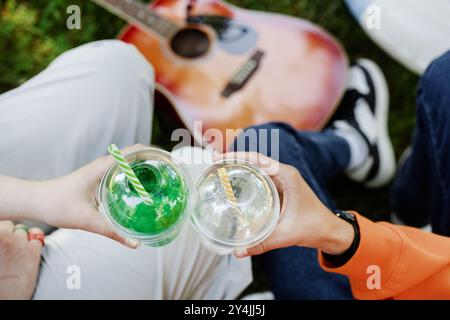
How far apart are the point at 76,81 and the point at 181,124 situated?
481mm

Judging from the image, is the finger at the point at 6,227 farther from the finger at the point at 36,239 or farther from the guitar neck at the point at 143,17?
the guitar neck at the point at 143,17

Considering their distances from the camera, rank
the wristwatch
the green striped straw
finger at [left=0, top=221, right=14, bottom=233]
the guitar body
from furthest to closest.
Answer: the guitar body
finger at [left=0, top=221, right=14, bottom=233]
the wristwatch
the green striped straw

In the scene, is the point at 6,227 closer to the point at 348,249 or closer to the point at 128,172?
the point at 128,172

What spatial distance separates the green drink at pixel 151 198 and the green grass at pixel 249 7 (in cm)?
78

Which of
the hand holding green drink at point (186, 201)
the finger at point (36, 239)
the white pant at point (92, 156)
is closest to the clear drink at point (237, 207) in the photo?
the hand holding green drink at point (186, 201)

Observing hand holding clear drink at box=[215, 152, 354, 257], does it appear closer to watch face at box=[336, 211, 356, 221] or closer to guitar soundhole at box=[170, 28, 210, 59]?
watch face at box=[336, 211, 356, 221]

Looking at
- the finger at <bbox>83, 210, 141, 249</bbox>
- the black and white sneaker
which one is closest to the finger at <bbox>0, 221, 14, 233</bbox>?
the finger at <bbox>83, 210, 141, 249</bbox>

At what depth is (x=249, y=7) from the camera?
5.78 feet

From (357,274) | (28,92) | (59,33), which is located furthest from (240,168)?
(59,33)

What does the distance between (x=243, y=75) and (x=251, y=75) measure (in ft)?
0.08

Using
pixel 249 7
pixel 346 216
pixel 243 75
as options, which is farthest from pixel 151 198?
pixel 249 7

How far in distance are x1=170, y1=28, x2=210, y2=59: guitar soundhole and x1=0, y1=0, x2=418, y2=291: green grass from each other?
10.1 inches

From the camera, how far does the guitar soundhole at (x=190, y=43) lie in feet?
5.03

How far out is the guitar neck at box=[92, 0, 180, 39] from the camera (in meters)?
1.49
